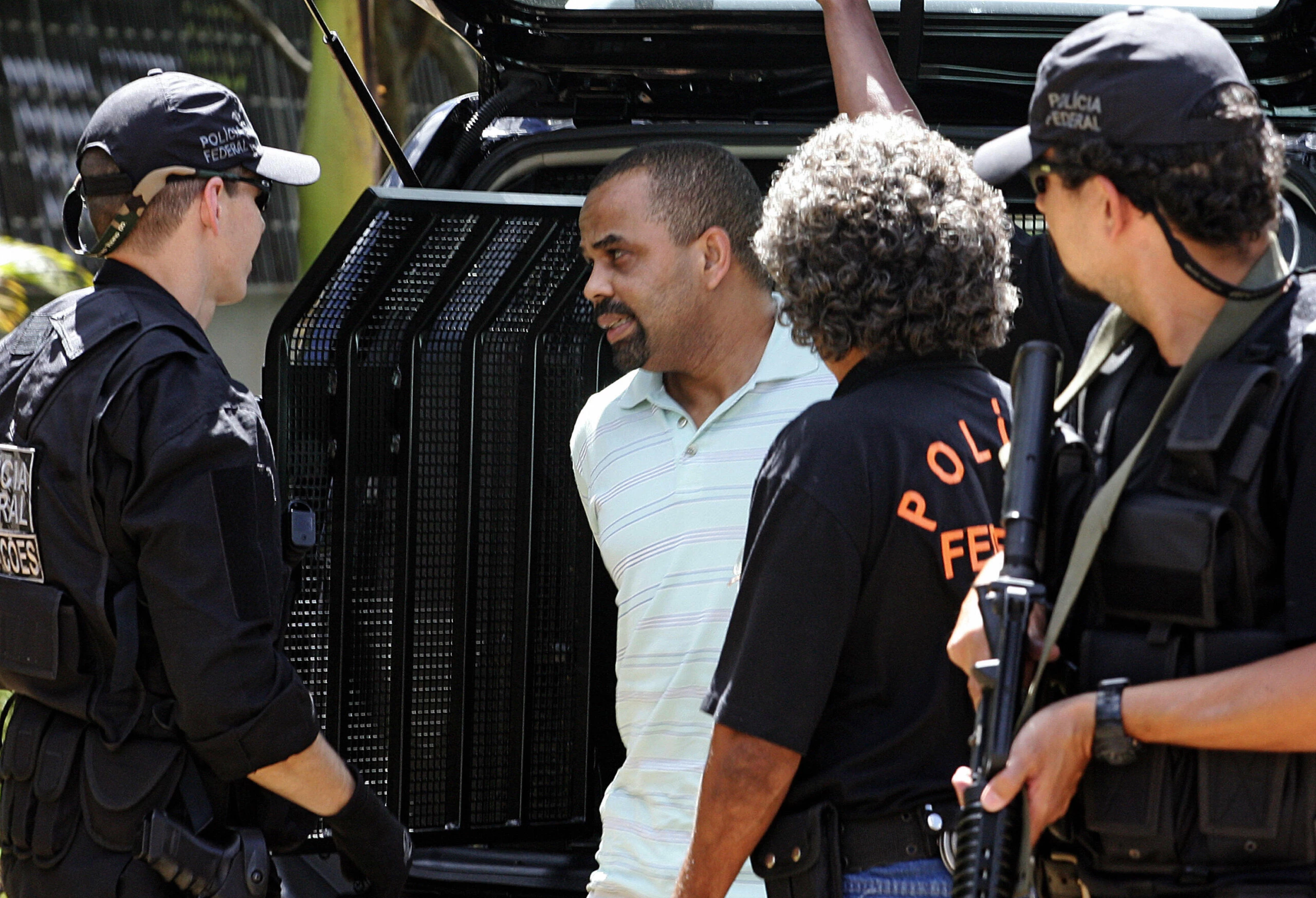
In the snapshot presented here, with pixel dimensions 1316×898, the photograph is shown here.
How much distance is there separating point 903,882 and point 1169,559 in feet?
1.75

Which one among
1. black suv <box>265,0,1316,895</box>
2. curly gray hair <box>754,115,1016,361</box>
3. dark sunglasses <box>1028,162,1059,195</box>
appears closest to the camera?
dark sunglasses <box>1028,162,1059,195</box>

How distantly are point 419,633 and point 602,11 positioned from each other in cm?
131

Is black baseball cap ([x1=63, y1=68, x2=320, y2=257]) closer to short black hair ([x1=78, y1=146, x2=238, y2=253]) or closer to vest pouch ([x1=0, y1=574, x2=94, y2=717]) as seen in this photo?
short black hair ([x1=78, y1=146, x2=238, y2=253])

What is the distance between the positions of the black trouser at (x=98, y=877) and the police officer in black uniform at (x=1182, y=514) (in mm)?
1291

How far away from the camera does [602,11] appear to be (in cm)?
323

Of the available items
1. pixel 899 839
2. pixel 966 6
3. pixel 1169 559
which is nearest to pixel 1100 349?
pixel 1169 559

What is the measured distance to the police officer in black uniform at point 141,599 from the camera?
2.25m

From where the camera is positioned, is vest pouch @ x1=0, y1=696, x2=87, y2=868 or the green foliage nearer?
vest pouch @ x1=0, y1=696, x2=87, y2=868

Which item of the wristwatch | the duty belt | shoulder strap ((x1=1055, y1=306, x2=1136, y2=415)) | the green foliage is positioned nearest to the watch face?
the wristwatch

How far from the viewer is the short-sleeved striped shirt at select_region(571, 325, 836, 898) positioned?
7.81ft

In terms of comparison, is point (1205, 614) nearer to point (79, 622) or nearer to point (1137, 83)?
point (1137, 83)

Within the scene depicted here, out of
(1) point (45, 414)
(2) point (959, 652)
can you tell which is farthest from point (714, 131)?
(2) point (959, 652)

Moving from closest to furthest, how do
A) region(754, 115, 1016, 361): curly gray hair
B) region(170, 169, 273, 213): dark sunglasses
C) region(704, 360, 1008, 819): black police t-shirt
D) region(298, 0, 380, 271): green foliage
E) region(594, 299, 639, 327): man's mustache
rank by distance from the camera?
1. region(704, 360, 1008, 819): black police t-shirt
2. region(754, 115, 1016, 361): curly gray hair
3. region(170, 169, 273, 213): dark sunglasses
4. region(594, 299, 639, 327): man's mustache
5. region(298, 0, 380, 271): green foliage

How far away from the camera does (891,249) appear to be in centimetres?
194
